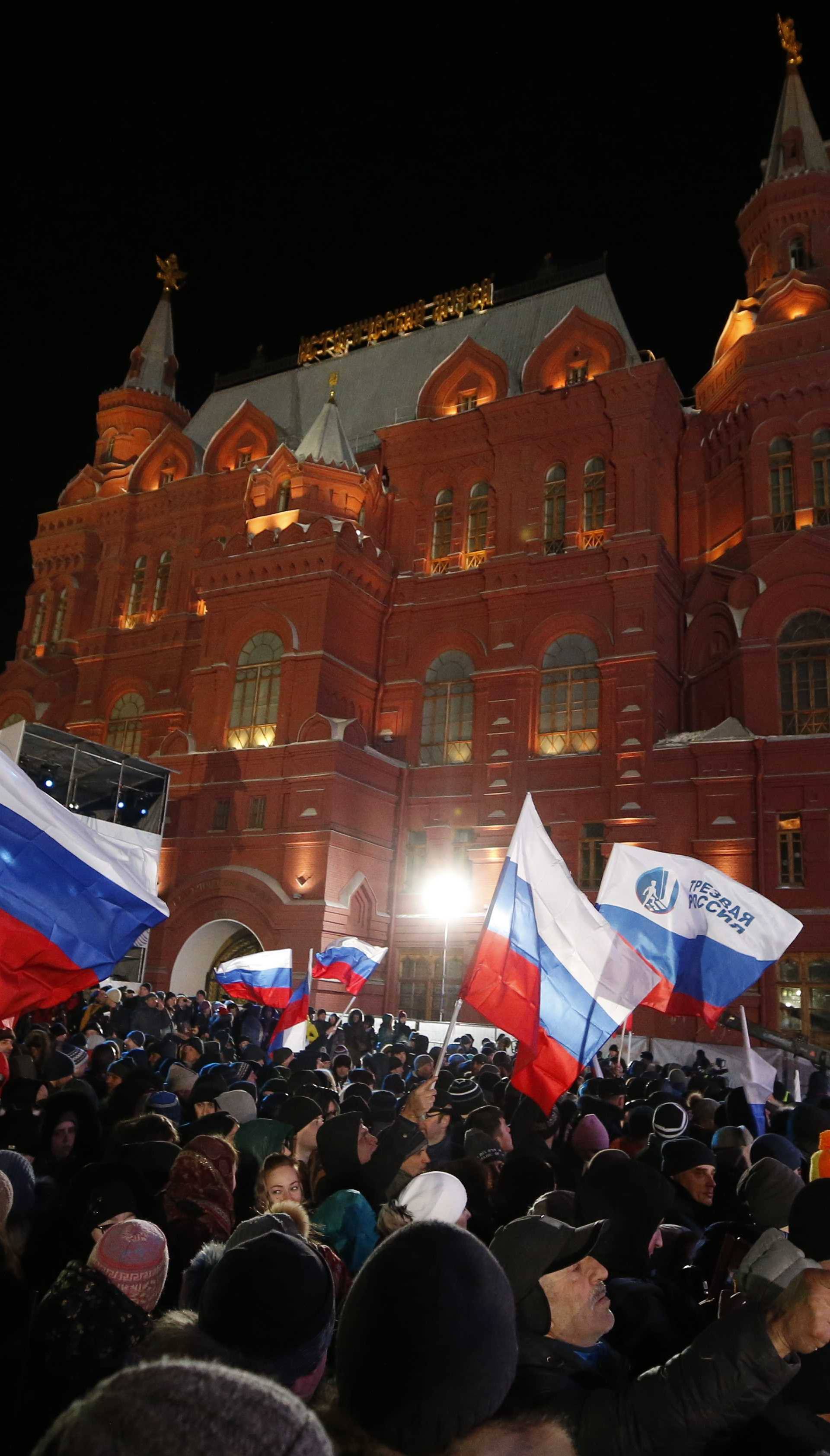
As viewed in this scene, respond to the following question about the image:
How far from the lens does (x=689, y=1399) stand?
7.56ft

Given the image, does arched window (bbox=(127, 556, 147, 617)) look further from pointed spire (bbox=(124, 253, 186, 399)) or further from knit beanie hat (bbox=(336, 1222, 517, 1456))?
knit beanie hat (bbox=(336, 1222, 517, 1456))

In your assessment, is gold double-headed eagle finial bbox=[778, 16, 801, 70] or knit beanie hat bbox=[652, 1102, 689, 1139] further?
gold double-headed eagle finial bbox=[778, 16, 801, 70]

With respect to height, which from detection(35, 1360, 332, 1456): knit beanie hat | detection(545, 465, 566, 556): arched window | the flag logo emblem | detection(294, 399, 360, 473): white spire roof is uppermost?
detection(294, 399, 360, 473): white spire roof

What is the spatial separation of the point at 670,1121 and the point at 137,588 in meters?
32.4

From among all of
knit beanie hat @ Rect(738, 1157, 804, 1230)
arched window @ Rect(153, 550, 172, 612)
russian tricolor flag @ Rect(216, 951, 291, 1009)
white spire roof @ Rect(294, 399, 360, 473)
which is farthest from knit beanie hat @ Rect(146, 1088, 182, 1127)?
arched window @ Rect(153, 550, 172, 612)

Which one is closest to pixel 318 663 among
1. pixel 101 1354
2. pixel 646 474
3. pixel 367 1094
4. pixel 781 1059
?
pixel 646 474

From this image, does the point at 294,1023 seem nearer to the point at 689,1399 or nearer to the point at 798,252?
the point at 689,1399

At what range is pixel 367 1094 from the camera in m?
8.31

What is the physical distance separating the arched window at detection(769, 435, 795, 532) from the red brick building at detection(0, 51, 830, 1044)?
84 mm

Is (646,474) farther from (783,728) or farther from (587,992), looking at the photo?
(587,992)

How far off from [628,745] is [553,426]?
10.6m

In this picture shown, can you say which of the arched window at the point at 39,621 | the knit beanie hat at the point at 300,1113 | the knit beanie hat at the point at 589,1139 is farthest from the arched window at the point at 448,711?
the knit beanie hat at the point at 300,1113

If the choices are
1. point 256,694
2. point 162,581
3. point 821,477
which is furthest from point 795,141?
point 162,581

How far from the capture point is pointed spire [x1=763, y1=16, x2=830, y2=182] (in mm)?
29891
